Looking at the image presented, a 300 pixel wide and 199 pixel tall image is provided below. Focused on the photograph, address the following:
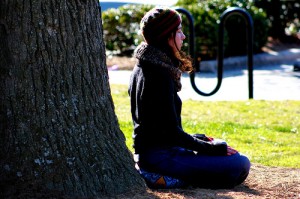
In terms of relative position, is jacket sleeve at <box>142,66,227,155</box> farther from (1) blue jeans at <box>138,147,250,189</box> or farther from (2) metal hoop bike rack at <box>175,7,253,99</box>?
(2) metal hoop bike rack at <box>175,7,253,99</box>

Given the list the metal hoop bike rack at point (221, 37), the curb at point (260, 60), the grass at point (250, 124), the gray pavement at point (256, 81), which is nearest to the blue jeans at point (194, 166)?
the grass at point (250, 124)

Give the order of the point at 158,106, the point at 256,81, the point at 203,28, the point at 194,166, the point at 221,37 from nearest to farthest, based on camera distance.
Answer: the point at 158,106 < the point at 194,166 < the point at 221,37 < the point at 256,81 < the point at 203,28

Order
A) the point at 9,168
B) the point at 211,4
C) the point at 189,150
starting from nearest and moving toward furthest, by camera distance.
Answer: the point at 9,168, the point at 189,150, the point at 211,4

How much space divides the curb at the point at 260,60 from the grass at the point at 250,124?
9.65 ft

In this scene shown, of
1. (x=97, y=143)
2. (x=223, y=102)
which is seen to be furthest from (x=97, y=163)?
(x=223, y=102)

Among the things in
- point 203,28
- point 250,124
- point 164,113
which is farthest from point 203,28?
point 164,113

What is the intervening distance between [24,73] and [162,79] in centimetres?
89

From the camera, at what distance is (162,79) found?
4.72 m

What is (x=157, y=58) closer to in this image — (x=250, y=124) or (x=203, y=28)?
(x=250, y=124)

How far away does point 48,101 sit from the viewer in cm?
436

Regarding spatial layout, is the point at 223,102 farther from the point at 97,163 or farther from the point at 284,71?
the point at 97,163

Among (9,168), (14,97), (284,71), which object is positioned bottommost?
(284,71)

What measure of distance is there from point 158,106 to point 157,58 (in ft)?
1.01

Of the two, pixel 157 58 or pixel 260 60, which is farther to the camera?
pixel 260 60
